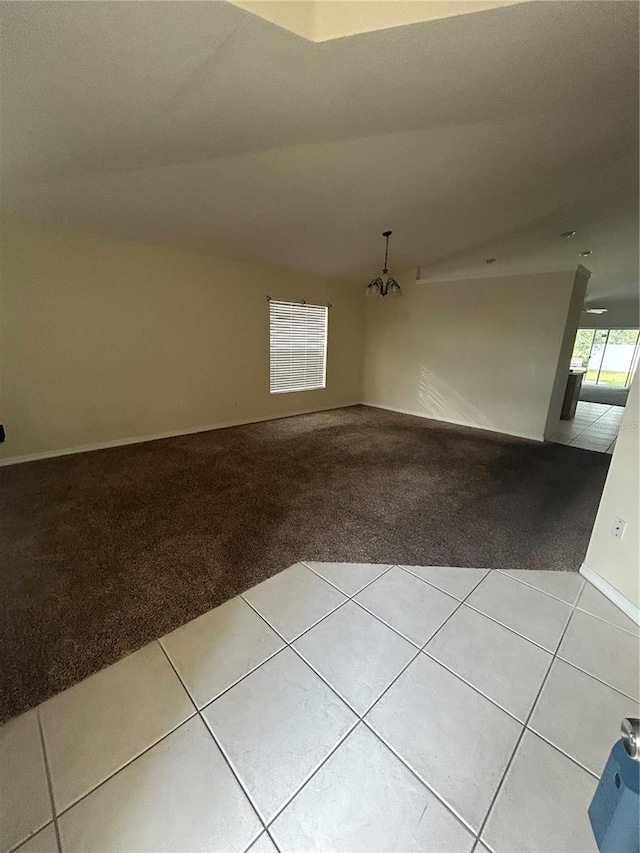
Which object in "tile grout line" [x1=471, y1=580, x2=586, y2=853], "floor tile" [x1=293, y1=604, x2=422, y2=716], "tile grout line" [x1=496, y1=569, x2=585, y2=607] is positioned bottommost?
"floor tile" [x1=293, y1=604, x2=422, y2=716]

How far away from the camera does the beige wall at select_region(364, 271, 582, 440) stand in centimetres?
462

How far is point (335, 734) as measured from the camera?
1163 mm

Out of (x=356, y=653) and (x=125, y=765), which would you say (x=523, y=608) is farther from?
(x=125, y=765)

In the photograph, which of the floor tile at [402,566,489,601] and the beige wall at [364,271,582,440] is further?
the beige wall at [364,271,582,440]

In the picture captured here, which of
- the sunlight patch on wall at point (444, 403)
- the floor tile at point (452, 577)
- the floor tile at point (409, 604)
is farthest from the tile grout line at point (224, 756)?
the sunlight patch on wall at point (444, 403)

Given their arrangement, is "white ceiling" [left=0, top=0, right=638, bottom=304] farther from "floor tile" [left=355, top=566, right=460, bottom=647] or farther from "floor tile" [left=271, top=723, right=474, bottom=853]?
"floor tile" [left=271, top=723, right=474, bottom=853]

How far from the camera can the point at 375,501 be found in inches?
113

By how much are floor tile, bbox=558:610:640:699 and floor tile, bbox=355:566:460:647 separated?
1.66ft

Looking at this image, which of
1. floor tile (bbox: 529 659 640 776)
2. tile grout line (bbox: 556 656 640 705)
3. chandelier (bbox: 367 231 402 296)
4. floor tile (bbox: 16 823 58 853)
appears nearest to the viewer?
floor tile (bbox: 16 823 58 853)

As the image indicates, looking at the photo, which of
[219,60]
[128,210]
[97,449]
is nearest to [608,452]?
[219,60]

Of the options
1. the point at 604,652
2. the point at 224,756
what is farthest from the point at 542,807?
the point at 224,756

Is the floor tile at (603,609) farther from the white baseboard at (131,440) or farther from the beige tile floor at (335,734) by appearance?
the white baseboard at (131,440)

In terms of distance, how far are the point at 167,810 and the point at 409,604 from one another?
3.98ft

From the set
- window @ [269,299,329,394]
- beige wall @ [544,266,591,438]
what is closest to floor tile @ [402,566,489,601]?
beige wall @ [544,266,591,438]
